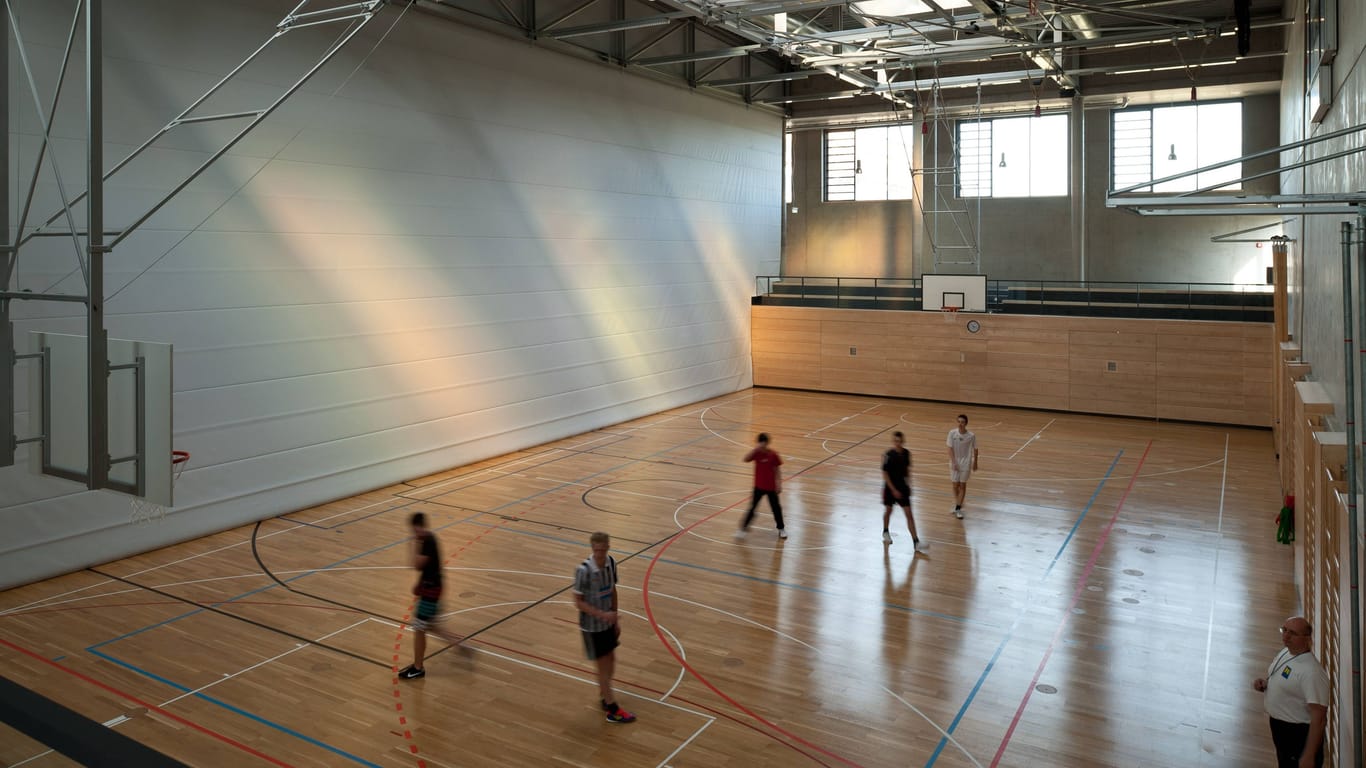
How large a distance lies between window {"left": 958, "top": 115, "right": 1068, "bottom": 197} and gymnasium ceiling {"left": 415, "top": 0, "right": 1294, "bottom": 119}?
2.59ft

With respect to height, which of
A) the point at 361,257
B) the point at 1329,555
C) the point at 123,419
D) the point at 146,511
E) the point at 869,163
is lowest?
the point at 146,511

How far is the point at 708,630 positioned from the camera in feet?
31.8

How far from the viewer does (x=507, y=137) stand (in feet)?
58.3

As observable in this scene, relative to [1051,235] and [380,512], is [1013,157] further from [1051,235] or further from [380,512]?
[380,512]

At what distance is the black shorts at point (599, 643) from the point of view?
25.3ft

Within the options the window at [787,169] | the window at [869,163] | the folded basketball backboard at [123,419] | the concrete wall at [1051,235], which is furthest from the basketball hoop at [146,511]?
the window at [869,163]

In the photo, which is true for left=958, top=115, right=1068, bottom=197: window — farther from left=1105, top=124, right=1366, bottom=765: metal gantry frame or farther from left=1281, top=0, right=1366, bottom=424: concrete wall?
left=1105, top=124, right=1366, bottom=765: metal gantry frame

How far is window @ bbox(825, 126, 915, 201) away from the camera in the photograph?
28.1 meters

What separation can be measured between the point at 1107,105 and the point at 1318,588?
65.0 feet

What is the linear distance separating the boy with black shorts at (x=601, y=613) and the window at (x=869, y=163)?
22307 millimetres

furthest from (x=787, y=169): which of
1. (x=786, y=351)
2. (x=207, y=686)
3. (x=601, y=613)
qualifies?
(x=207, y=686)

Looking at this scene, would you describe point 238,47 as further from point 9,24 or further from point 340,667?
point 340,667

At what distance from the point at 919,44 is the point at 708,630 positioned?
1445cm

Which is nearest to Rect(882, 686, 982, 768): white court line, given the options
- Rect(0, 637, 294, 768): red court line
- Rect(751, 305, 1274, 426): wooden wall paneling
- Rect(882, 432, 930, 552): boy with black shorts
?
Rect(882, 432, 930, 552): boy with black shorts
